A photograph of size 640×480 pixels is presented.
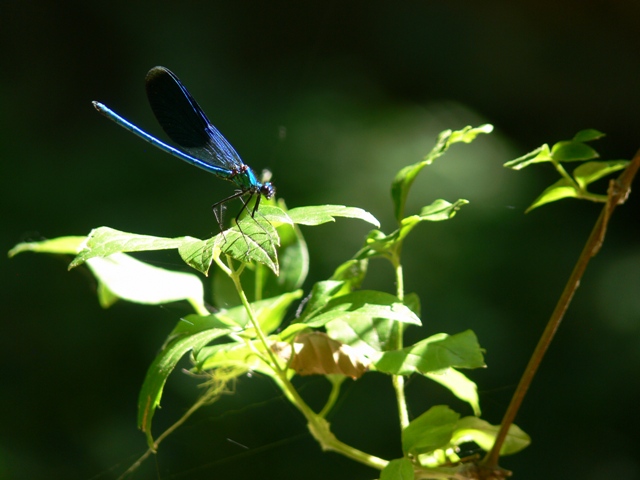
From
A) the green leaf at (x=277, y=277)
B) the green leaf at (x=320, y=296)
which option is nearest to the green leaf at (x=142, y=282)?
the green leaf at (x=277, y=277)

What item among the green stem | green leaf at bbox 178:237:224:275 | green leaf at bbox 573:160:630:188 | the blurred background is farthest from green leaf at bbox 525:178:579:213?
the blurred background

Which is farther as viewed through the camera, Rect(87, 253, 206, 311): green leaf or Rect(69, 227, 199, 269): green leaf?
Rect(87, 253, 206, 311): green leaf

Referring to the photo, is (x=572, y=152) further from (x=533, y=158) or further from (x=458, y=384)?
(x=458, y=384)

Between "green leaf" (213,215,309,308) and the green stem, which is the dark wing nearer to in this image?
"green leaf" (213,215,309,308)

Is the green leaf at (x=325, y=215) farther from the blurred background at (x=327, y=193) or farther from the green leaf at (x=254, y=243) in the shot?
the blurred background at (x=327, y=193)

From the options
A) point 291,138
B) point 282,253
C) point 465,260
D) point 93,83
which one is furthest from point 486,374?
point 93,83

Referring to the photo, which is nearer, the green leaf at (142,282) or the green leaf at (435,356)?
the green leaf at (435,356)

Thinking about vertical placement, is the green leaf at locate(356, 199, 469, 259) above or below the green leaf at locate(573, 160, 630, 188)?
below
